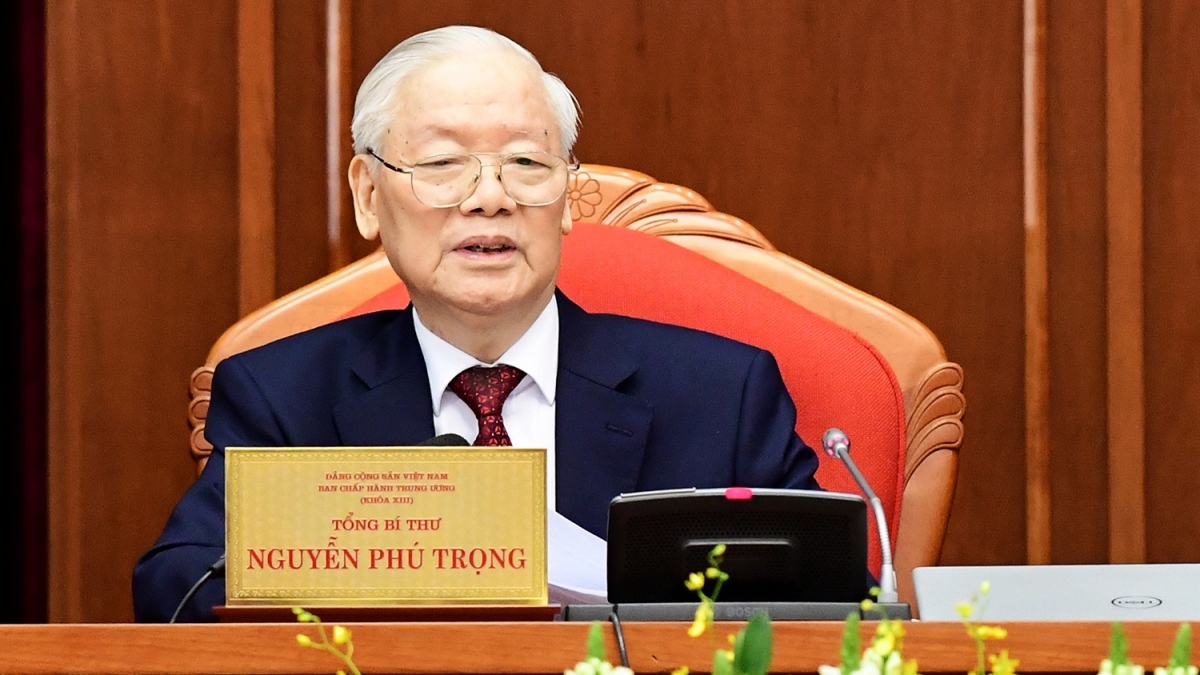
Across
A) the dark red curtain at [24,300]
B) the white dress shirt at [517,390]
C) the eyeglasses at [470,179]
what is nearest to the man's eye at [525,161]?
the eyeglasses at [470,179]

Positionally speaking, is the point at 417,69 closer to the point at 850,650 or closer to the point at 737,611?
the point at 737,611

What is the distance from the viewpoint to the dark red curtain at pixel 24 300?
2771mm

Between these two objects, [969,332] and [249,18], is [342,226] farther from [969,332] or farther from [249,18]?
[969,332]

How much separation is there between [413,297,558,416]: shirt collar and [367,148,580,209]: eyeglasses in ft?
0.58

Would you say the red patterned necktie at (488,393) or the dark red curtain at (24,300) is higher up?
the dark red curtain at (24,300)

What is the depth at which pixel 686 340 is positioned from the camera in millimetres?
2229

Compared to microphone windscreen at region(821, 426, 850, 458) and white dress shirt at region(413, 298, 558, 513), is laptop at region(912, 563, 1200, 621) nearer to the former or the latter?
microphone windscreen at region(821, 426, 850, 458)

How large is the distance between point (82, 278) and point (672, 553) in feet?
5.73

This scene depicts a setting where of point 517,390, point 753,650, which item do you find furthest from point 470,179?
point 753,650

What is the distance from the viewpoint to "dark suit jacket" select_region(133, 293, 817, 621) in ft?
6.79

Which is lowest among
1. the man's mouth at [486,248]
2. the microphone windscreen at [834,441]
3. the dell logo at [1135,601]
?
the dell logo at [1135,601]

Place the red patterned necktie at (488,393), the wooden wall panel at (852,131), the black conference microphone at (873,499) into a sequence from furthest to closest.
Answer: the wooden wall panel at (852,131), the red patterned necktie at (488,393), the black conference microphone at (873,499)

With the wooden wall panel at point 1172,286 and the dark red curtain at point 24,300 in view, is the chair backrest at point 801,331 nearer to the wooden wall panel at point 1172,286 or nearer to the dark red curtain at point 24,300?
the dark red curtain at point 24,300

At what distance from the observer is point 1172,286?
9.37 feet
